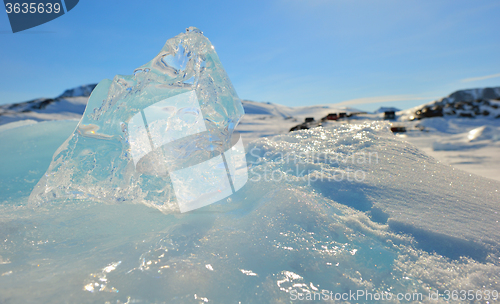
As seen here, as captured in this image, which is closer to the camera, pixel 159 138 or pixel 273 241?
pixel 273 241

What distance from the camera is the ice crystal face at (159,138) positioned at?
5.87 feet

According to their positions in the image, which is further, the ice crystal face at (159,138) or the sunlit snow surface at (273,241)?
the ice crystal face at (159,138)

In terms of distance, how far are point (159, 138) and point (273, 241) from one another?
44.3 inches

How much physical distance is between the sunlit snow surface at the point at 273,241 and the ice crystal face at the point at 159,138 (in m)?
0.14

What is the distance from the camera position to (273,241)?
1.32 metres

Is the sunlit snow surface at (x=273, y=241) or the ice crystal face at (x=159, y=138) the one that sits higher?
the ice crystal face at (x=159, y=138)

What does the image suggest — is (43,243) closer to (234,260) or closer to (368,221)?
(234,260)

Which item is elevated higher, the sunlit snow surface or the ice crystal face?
the ice crystal face

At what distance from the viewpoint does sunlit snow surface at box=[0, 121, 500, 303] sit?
1081 millimetres

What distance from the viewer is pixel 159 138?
6.34ft

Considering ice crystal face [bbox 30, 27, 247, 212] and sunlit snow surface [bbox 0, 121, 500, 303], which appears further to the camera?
ice crystal face [bbox 30, 27, 247, 212]

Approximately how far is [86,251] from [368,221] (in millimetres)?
1503

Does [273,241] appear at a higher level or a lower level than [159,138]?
lower

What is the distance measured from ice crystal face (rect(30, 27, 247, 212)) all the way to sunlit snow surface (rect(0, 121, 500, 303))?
0.14 metres
